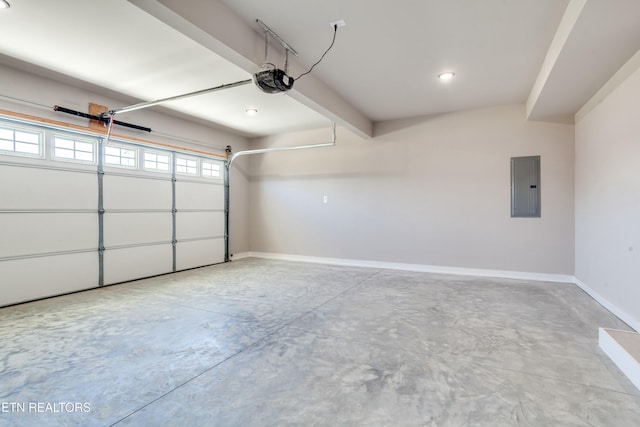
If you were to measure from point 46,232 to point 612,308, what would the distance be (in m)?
6.55

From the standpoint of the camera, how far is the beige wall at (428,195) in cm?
470

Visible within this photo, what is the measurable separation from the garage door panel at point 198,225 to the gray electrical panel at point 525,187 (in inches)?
212

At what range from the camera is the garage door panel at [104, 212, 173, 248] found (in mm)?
4609

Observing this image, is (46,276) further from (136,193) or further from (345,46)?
(345,46)

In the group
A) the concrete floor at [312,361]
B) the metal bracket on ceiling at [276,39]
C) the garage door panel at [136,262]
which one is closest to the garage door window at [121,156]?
the garage door panel at [136,262]

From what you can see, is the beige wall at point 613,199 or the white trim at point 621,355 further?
the beige wall at point 613,199

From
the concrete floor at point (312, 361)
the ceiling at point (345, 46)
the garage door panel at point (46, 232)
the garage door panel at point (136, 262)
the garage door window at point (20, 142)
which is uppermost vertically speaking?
the ceiling at point (345, 46)

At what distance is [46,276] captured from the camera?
3.92 metres

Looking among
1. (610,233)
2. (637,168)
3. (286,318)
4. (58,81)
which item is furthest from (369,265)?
(58,81)

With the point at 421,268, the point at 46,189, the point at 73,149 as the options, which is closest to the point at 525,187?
the point at 421,268

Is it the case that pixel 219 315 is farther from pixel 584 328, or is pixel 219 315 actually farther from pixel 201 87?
pixel 584 328

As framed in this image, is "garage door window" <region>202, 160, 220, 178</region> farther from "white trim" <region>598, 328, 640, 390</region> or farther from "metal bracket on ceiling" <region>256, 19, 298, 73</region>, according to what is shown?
"white trim" <region>598, 328, 640, 390</region>

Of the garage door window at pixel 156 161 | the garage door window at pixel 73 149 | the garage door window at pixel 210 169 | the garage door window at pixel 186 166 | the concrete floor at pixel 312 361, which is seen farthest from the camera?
the garage door window at pixel 210 169

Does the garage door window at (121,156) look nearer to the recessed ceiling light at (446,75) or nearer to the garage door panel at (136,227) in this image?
the garage door panel at (136,227)
